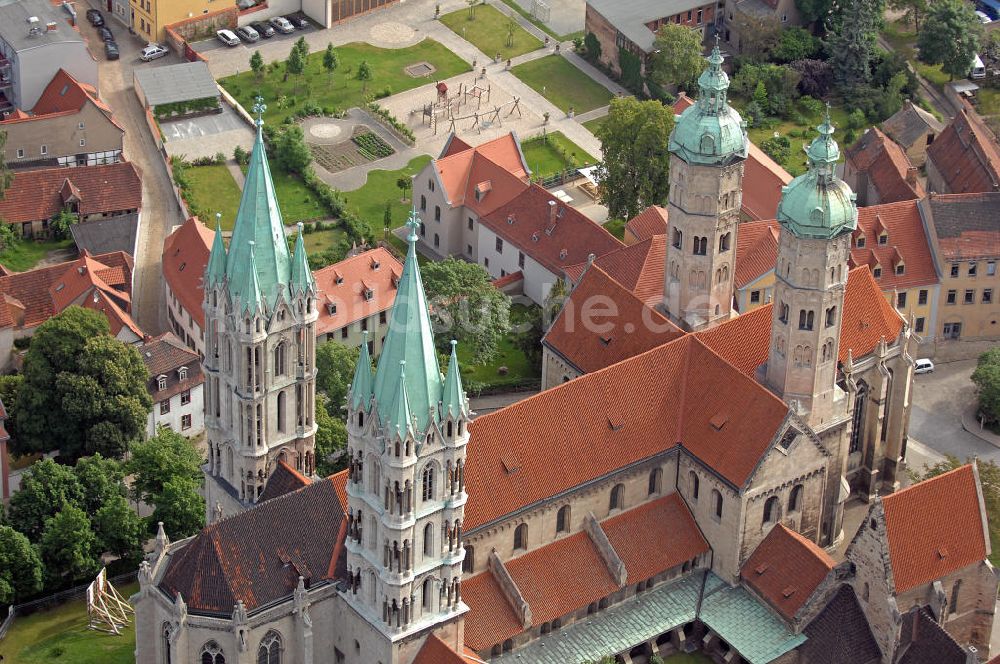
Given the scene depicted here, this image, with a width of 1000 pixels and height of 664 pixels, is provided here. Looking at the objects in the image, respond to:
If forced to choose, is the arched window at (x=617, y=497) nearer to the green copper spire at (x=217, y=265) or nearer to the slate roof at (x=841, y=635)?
the slate roof at (x=841, y=635)

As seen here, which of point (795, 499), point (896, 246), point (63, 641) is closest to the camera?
point (63, 641)

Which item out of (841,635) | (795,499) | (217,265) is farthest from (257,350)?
(841,635)

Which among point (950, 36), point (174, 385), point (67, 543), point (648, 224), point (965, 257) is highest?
point (648, 224)

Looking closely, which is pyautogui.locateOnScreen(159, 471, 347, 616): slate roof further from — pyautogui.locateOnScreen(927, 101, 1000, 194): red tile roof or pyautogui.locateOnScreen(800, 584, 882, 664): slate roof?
pyautogui.locateOnScreen(927, 101, 1000, 194): red tile roof

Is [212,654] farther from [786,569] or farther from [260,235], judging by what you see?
[786,569]

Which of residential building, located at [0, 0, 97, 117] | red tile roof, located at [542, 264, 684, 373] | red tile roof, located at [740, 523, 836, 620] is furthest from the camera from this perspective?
residential building, located at [0, 0, 97, 117]

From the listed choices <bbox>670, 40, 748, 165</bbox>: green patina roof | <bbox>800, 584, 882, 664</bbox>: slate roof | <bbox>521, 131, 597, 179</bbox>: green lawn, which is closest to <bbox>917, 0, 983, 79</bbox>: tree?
<bbox>521, 131, 597, 179</bbox>: green lawn
